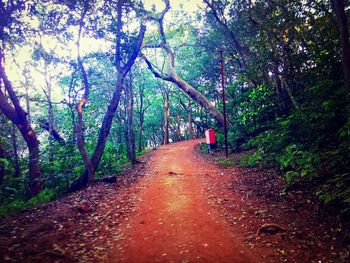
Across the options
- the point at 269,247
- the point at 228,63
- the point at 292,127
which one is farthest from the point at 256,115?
the point at 228,63

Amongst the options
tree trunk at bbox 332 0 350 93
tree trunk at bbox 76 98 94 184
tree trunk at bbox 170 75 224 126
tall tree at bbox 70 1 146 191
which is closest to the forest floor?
tree trunk at bbox 76 98 94 184

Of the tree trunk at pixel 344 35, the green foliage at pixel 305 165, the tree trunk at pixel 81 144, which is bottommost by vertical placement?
the green foliage at pixel 305 165

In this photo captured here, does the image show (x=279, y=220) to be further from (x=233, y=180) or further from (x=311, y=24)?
(x=311, y=24)

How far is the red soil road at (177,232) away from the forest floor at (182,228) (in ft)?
0.06

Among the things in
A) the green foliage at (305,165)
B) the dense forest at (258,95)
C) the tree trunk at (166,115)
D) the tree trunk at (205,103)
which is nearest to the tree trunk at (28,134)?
the dense forest at (258,95)

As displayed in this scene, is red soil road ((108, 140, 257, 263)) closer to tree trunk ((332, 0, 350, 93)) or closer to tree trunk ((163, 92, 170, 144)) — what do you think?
tree trunk ((332, 0, 350, 93))

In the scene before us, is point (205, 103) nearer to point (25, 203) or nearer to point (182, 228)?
point (25, 203)

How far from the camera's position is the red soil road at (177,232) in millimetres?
4616

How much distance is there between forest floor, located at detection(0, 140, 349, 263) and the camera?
181 inches

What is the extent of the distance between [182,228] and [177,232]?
20 cm

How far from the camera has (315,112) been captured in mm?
7566

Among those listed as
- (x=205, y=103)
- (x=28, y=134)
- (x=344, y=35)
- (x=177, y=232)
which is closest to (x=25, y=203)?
(x=28, y=134)

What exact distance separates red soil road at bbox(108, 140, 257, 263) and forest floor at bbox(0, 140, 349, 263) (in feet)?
0.06

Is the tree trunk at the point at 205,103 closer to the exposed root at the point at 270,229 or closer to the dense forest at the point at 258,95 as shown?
the dense forest at the point at 258,95
